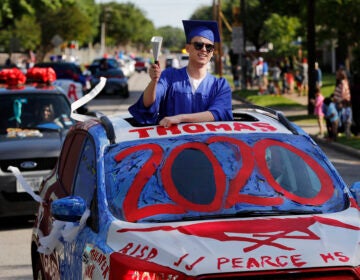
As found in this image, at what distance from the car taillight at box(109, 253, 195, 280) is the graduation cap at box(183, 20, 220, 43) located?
101 inches

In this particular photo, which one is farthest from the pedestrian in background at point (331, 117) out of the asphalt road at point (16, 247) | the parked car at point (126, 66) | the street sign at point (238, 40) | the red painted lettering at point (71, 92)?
the parked car at point (126, 66)

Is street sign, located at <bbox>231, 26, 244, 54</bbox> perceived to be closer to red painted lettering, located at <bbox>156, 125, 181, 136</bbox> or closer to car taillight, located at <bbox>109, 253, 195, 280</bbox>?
red painted lettering, located at <bbox>156, 125, 181, 136</bbox>

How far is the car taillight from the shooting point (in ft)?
16.1

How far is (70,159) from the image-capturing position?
7.12 m

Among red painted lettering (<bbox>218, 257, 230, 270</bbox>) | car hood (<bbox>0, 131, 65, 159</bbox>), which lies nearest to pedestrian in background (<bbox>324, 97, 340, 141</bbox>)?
car hood (<bbox>0, 131, 65, 159</bbox>)

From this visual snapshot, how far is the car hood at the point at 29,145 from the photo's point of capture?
41.2 ft

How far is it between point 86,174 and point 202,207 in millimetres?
972

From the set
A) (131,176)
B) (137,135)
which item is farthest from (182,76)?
(131,176)

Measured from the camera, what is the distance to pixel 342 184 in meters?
6.08

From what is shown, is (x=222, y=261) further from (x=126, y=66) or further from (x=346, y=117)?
(x=126, y=66)

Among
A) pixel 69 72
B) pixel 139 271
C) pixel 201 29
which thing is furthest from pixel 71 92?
pixel 69 72

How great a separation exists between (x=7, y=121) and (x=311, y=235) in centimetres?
899

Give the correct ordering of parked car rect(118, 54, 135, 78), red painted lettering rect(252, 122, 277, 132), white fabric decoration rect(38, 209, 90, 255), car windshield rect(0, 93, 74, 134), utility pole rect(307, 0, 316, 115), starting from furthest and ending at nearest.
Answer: parked car rect(118, 54, 135, 78)
utility pole rect(307, 0, 316, 115)
car windshield rect(0, 93, 74, 134)
red painted lettering rect(252, 122, 277, 132)
white fabric decoration rect(38, 209, 90, 255)

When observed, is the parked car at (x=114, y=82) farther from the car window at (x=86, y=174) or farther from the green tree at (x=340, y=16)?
the car window at (x=86, y=174)
